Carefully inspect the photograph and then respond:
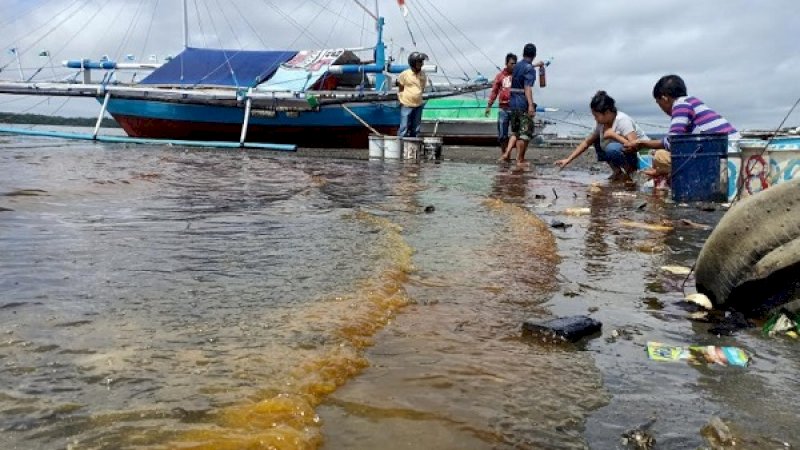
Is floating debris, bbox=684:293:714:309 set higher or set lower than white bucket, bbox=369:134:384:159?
lower

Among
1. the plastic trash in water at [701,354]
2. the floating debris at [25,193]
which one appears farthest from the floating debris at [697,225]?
the floating debris at [25,193]

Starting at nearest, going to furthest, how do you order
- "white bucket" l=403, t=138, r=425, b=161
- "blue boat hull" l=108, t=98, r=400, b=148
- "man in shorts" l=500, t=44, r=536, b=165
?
"man in shorts" l=500, t=44, r=536, b=165 → "white bucket" l=403, t=138, r=425, b=161 → "blue boat hull" l=108, t=98, r=400, b=148

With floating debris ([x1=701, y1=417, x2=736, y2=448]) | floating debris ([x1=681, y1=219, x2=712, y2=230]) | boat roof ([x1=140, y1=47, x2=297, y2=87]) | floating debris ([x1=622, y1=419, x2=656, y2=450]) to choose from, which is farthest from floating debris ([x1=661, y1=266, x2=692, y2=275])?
boat roof ([x1=140, y1=47, x2=297, y2=87])

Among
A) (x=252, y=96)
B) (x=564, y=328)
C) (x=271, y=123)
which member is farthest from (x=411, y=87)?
(x=564, y=328)

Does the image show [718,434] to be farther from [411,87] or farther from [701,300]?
[411,87]

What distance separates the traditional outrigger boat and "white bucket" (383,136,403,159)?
13.2ft

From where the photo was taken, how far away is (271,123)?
20453 mm

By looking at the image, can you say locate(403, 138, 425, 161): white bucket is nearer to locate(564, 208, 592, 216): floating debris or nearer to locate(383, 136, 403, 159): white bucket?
locate(383, 136, 403, 159): white bucket

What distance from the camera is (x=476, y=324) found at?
277 centimetres

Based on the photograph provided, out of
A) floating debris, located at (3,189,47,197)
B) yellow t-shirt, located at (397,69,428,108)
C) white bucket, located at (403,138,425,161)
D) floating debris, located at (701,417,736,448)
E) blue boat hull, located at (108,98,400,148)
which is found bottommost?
floating debris, located at (701,417,736,448)

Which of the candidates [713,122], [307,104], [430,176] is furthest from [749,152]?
[307,104]

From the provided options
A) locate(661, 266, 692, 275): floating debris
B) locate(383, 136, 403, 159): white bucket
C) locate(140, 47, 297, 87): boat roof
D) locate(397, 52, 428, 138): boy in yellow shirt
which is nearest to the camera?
locate(661, 266, 692, 275): floating debris

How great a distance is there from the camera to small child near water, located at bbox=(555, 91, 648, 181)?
8711mm

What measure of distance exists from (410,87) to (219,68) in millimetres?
10148
